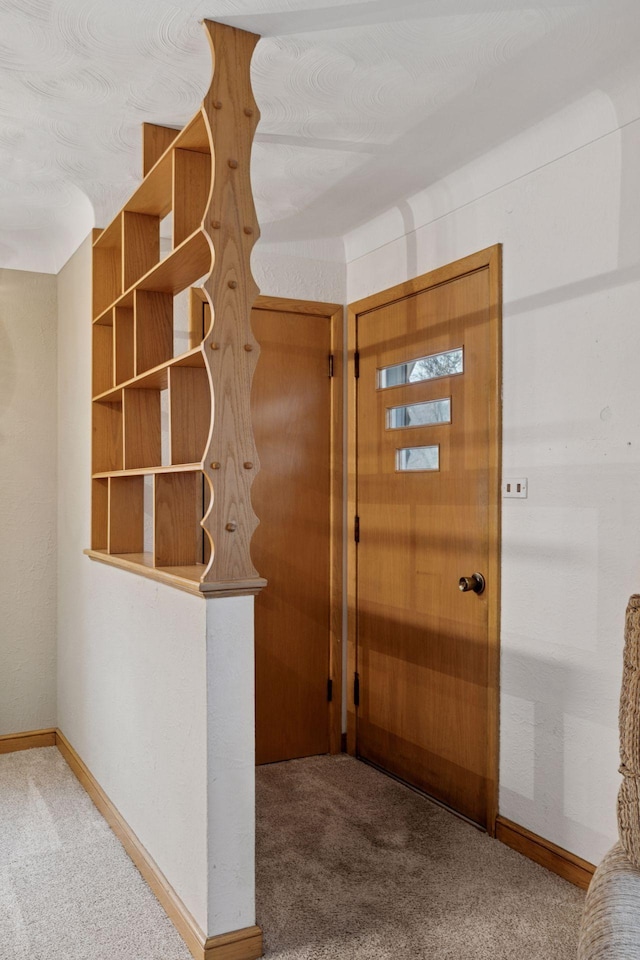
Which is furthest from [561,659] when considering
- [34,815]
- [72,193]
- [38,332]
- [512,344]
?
[38,332]

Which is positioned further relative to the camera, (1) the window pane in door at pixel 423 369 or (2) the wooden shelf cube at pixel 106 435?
(2) the wooden shelf cube at pixel 106 435

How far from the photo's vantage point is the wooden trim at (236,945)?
2002 mm

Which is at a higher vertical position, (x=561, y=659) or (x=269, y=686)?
(x=561, y=659)

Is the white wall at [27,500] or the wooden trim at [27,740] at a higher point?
the white wall at [27,500]

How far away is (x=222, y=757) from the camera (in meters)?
2.01

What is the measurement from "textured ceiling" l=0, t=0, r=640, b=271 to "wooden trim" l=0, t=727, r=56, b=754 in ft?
7.93

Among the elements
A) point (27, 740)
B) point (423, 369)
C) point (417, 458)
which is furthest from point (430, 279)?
point (27, 740)

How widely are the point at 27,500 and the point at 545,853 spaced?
2.76 metres

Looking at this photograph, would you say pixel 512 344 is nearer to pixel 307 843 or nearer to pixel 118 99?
pixel 118 99

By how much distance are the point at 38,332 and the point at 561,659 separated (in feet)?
9.41

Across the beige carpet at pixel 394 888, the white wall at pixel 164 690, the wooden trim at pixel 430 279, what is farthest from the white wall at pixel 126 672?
the wooden trim at pixel 430 279

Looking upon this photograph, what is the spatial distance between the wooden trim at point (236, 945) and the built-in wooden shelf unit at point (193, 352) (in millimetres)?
892

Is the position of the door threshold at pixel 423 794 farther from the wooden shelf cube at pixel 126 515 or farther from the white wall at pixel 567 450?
the wooden shelf cube at pixel 126 515

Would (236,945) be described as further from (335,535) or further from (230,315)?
(335,535)
